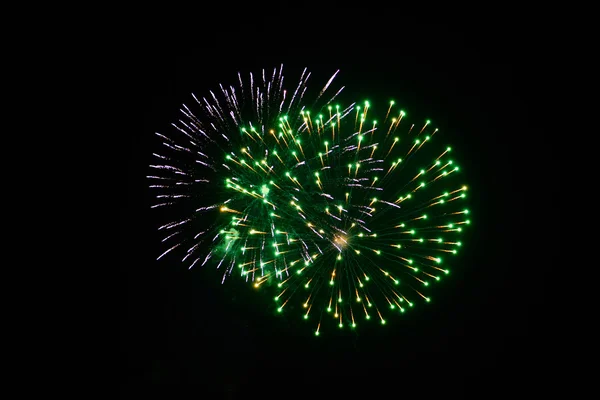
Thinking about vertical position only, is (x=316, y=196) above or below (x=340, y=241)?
above

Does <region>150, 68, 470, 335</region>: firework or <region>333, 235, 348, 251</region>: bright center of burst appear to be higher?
<region>150, 68, 470, 335</region>: firework

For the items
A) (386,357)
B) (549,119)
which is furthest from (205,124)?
(549,119)

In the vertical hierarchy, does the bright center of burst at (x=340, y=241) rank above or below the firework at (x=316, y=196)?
below

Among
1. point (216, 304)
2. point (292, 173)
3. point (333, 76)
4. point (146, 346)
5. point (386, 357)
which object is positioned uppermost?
point (333, 76)

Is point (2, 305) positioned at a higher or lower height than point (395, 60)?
lower

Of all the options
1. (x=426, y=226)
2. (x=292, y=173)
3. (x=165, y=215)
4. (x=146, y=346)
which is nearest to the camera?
(x=292, y=173)

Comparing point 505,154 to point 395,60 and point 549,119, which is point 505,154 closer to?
point 549,119

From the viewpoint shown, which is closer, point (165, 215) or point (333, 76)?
point (333, 76)

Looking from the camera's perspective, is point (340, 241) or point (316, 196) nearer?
point (340, 241)
